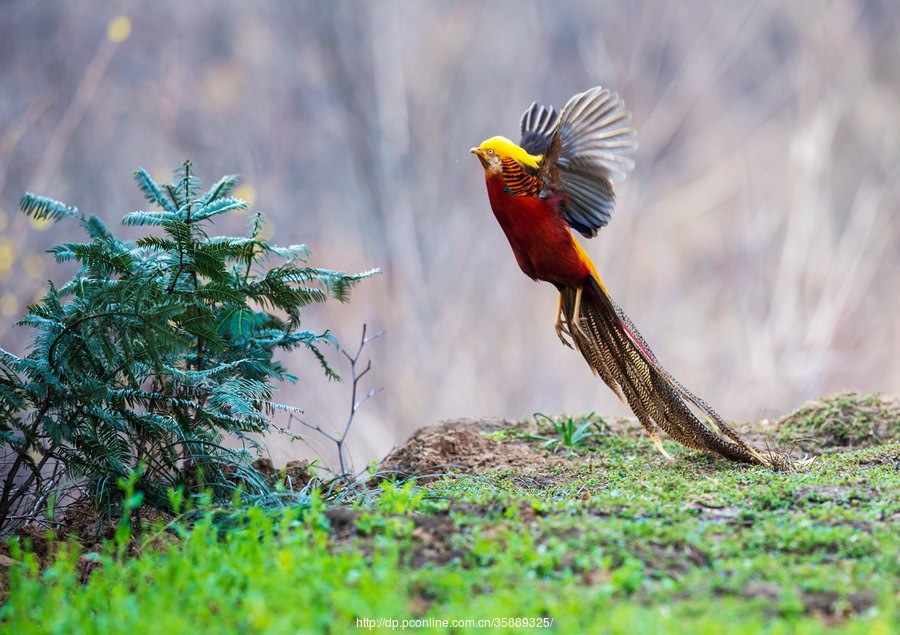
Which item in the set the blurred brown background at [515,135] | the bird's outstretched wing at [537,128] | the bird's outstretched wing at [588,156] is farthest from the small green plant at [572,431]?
the blurred brown background at [515,135]

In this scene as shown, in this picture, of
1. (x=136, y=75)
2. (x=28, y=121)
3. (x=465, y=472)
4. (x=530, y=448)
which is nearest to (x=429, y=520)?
(x=465, y=472)

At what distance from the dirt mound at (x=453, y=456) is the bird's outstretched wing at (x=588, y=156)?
1.27 meters

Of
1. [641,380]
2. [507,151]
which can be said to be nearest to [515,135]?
[507,151]

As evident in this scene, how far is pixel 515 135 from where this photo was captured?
10.4 meters

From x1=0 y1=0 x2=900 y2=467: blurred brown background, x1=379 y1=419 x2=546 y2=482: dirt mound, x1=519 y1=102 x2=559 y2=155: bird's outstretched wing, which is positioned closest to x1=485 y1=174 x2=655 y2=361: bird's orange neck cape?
x1=519 y1=102 x2=559 y2=155: bird's outstretched wing

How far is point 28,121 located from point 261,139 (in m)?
2.40

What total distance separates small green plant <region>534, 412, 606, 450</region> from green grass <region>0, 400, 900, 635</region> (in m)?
1.51

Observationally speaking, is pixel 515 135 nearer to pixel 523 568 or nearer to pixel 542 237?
pixel 542 237

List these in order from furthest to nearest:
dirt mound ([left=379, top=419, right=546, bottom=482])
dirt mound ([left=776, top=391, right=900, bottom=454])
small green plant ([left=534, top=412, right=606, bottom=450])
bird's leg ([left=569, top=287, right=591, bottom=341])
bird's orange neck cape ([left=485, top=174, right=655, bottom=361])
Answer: small green plant ([left=534, top=412, right=606, bottom=450])
dirt mound ([left=776, top=391, right=900, bottom=454])
dirt mound ([left=379, top=419, right=546, bottom=482])
bird's leg ([left=569, top=287, right=591, bottom=341])
bird's orange neck cape ([left=485, top=174, right=655, bottom=361])

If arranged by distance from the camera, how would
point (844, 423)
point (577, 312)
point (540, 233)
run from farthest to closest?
point (844, 423) → point (577, 312) → point (540, 233)

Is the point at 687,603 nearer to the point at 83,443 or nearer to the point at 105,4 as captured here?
the point at 83,443

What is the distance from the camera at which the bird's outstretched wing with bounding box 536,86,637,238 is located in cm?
392

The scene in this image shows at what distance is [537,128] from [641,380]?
1.37 m

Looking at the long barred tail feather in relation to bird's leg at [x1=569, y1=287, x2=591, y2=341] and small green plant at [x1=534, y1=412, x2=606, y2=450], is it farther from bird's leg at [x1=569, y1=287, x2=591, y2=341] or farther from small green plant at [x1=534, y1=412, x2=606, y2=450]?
small green plant at [x1=534, y1=412, x2=606, y2=450]
